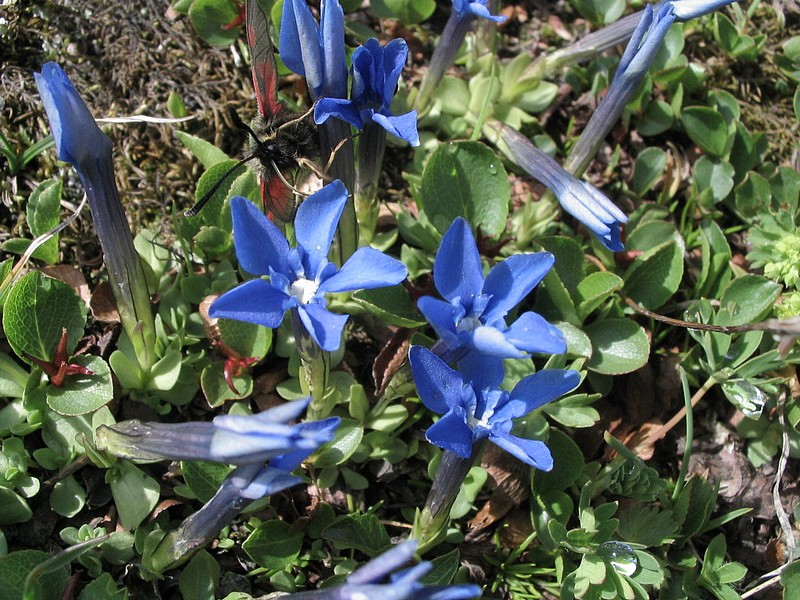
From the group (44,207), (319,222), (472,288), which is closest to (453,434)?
(472,288)

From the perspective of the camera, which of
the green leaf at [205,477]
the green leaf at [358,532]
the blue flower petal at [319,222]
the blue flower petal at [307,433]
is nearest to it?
the blue flower petal at [307,433]

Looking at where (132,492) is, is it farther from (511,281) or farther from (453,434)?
(511,281)

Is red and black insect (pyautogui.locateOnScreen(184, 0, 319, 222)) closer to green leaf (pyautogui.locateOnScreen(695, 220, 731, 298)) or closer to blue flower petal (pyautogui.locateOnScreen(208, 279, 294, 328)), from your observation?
blue flower petal (pyautogui.locateOnScreen(208, 279, 294, 328))

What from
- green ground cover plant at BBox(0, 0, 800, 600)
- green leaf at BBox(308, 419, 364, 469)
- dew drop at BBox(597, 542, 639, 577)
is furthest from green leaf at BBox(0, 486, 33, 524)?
dew drop at BBox(597, 542, 639, 577)

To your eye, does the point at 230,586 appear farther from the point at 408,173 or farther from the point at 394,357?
the point at 408,173

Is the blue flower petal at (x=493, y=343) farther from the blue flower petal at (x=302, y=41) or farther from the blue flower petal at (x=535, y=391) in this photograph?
the blue flower petal at (x=302, y=41)

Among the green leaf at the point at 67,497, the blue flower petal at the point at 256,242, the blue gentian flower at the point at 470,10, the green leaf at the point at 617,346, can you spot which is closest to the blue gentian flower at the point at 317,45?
the blue flower petal at the point at 256,242

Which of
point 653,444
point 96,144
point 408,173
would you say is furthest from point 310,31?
point 653,444
